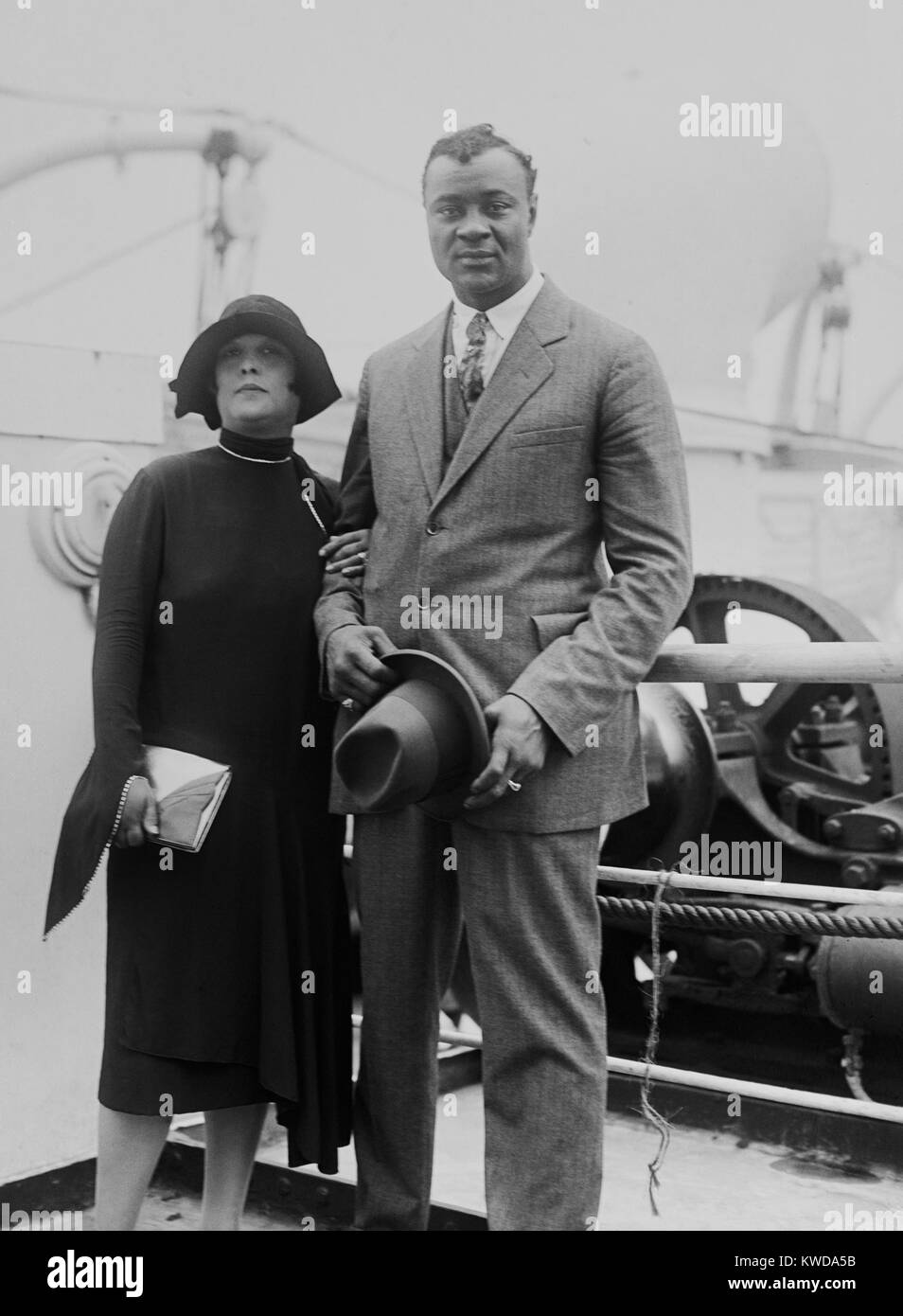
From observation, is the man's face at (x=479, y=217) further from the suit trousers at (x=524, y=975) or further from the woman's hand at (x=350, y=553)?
the suit trousers at (x=524, y=975)

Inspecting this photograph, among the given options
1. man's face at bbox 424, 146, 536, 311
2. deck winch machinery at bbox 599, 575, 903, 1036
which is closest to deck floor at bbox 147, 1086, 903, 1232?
deck winch machinery at bbox 599, 575, 903, 1036

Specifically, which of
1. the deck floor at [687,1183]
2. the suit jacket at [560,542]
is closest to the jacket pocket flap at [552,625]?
the suit jacket at [560,542]

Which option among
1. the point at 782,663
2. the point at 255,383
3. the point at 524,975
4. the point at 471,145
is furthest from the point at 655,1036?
the point at 471,145

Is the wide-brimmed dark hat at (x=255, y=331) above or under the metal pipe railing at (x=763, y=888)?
above

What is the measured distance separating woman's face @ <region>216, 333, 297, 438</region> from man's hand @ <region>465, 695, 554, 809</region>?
617 mm

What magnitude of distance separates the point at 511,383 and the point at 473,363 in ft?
0.30

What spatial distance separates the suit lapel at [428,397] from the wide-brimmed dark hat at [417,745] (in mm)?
303

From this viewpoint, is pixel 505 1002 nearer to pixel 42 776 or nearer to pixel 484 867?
pixel 484 867

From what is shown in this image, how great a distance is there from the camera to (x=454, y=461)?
204cm

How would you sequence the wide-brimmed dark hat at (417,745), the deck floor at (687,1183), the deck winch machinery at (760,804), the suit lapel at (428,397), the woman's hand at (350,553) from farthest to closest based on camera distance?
the deck winch machinery at (760,804), the deck floor at (687,1183), the woman's hand at (350,553), the suit lapel at (428,397), the wide-brimmed dark hat at (417,745)

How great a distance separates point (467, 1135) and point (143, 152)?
8.99ft

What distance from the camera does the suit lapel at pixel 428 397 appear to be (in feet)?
6.82

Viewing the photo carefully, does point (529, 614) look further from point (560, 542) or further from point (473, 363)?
point (473, 363)
